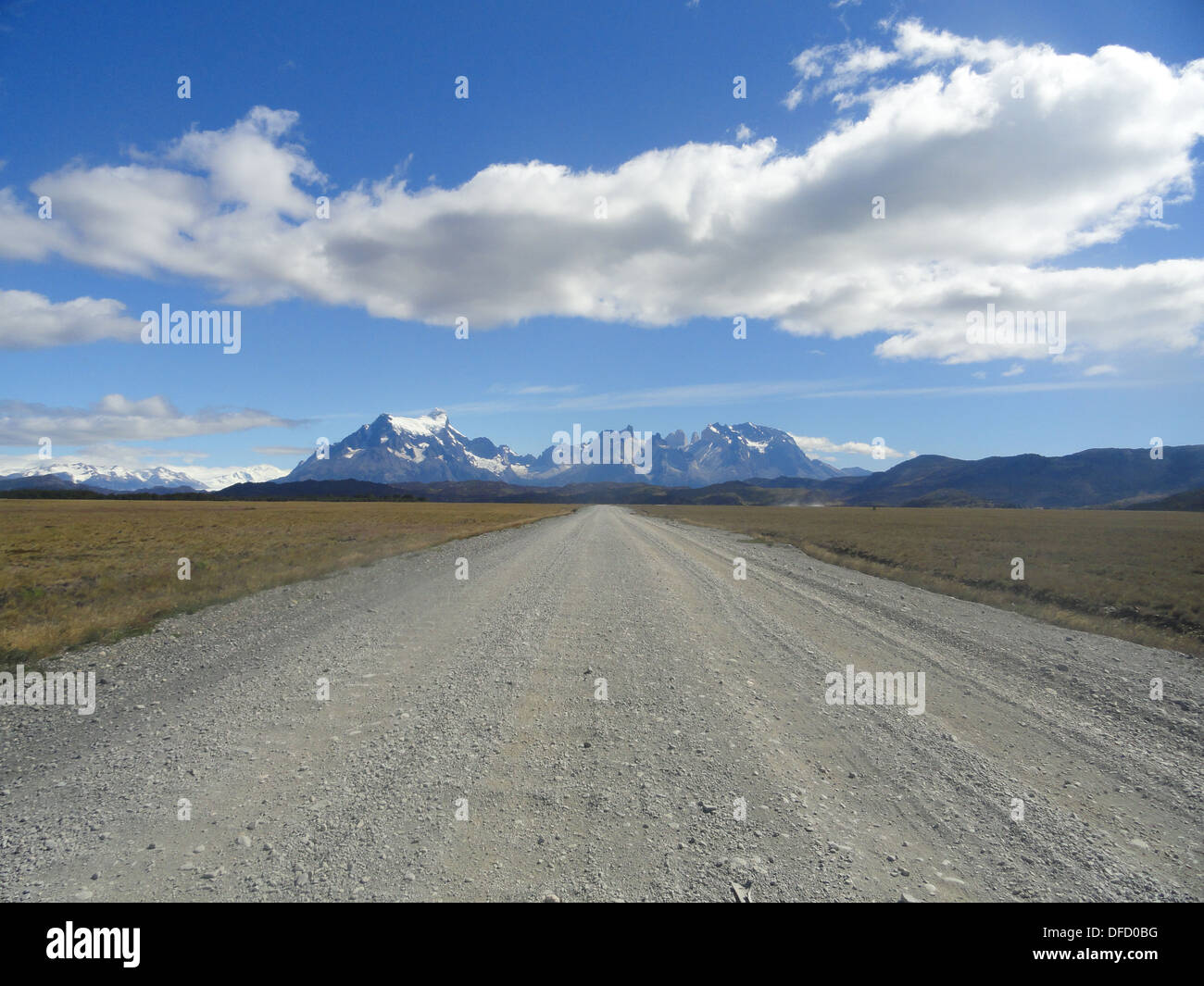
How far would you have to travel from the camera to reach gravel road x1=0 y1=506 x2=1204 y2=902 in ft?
12.6

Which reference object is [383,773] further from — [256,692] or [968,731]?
[968,731]

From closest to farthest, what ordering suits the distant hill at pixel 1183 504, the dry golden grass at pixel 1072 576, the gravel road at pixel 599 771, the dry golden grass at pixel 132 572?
the gravel road at pixel 599 771
the dry golden grass at pixel 132 572
the dry golden grass at pixel 1072 576
the distant hill at pixel 1183 504

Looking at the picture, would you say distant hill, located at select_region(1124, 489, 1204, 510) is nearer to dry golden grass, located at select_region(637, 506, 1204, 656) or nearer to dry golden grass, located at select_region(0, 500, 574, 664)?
dry golden grass, located at select_region(637, 506, 1204, 656)

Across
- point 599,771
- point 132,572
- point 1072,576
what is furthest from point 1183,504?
point 132,572

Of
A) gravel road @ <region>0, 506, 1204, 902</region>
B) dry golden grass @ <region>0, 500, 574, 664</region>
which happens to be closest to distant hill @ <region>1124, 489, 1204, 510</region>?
gravel road @ <region>0, 506, 1204, 902</region>

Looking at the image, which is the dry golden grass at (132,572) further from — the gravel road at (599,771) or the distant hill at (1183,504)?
the distant hill at (1183,504)

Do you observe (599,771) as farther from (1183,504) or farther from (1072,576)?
(1183,504)

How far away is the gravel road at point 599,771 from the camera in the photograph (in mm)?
3840

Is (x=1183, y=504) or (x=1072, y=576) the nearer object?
(x=1072, y=576)

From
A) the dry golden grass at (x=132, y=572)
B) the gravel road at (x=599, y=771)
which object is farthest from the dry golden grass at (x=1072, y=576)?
the dry golden grass at (x=132, y=572)

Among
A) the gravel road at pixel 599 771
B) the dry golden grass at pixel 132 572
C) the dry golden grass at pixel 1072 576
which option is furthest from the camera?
the dry golden grass at pixel 1072 576

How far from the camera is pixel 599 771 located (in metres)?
5.43

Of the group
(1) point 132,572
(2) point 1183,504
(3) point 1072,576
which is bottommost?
(2) point 1183,504
